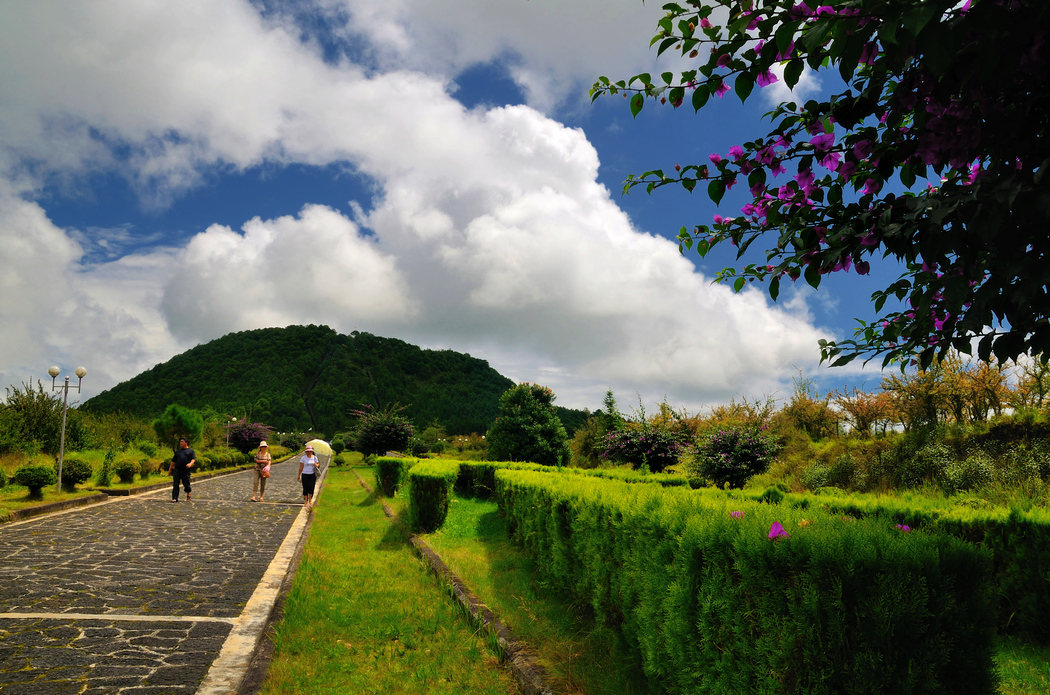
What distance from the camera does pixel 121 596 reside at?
5930 mm

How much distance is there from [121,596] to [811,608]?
262 inches

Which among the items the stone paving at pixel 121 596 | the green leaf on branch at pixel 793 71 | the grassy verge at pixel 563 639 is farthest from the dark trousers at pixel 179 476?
the green leaf on branch at pixel 793 71

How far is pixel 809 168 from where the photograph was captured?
337 centimetres

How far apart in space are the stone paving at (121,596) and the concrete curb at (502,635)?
2.14 meters

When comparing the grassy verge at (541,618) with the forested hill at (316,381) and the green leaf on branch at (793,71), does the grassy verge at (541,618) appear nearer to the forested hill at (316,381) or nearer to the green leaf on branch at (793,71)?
the green leaf on branch at (793,71)

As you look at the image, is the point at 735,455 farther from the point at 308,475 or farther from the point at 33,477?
the point at 33,477

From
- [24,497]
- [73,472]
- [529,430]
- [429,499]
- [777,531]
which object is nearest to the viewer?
[777,531]

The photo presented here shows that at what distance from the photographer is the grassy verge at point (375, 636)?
4.14 m

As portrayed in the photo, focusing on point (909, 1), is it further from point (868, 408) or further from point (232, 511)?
point (868, 408)

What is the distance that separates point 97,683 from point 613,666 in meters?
3.55

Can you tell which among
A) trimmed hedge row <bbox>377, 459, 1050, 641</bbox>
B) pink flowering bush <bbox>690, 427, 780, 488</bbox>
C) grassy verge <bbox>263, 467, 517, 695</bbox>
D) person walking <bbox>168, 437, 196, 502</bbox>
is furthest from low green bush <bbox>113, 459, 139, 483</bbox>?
trimmed hedge row <bbox>377, 459, 1050, 641</bbox>

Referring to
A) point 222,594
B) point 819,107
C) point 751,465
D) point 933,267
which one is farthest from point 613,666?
point 751,465

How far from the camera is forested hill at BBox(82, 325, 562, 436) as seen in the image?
61.3 m

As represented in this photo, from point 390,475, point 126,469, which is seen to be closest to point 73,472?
point 126,469
